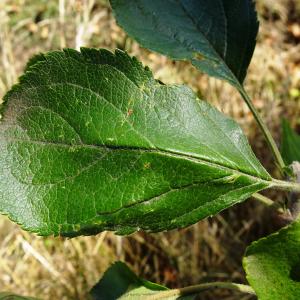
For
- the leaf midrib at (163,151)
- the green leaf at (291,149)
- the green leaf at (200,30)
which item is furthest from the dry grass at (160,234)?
the leaf midrib at (163,151)

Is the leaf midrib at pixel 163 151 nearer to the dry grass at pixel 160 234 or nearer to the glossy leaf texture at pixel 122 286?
the glossy leaf texture at pixel 122 286

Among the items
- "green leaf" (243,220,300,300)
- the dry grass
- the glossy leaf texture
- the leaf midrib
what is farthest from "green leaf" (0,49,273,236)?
the dry grass

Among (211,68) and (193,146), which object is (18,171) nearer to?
(193,146)

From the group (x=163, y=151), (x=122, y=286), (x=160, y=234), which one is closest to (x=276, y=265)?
(x=163, y=151)

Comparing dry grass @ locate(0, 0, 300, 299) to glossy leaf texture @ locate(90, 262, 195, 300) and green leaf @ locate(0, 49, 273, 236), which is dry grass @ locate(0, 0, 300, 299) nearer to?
glossy leaf texture @ locate(90, 262, 195, 300)

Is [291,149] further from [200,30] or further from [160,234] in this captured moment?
→ [160,234]

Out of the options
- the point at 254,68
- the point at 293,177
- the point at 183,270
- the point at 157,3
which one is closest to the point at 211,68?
the point at 157,3
